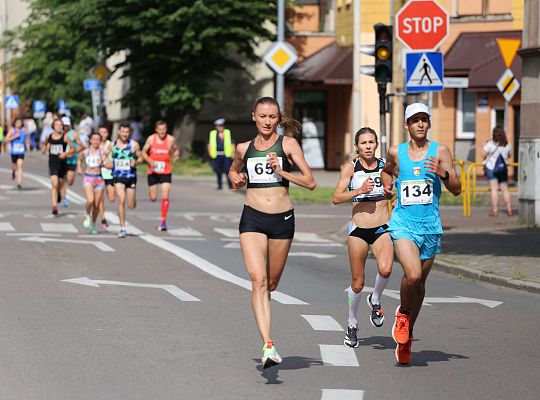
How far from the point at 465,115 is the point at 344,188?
30.5m

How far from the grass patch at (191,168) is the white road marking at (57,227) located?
20.9 metres

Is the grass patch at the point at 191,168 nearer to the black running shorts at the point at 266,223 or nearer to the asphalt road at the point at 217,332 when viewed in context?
the asphalt road at the point at 217,332

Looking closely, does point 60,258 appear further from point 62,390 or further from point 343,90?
point 343,90

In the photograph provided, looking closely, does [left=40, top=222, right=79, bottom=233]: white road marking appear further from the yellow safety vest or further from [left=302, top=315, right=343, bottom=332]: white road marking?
the yellow safety vest

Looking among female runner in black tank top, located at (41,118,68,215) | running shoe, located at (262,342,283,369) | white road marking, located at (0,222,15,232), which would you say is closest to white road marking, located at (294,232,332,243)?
white road marking, located at (0,222,15,232)

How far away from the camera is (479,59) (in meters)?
39.7

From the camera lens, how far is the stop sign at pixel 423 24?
846 inches

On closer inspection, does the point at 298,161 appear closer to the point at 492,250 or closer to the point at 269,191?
the point at 269,191

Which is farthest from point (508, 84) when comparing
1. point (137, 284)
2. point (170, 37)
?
point (137, 284)

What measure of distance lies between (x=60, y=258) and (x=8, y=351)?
804cm

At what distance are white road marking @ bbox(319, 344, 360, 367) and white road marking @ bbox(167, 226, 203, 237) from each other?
40.5 feet

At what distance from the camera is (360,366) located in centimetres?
961

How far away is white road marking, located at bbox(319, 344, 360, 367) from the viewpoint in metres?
9.70

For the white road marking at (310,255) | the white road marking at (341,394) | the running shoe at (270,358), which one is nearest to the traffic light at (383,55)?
the white road marking at (310,255)
